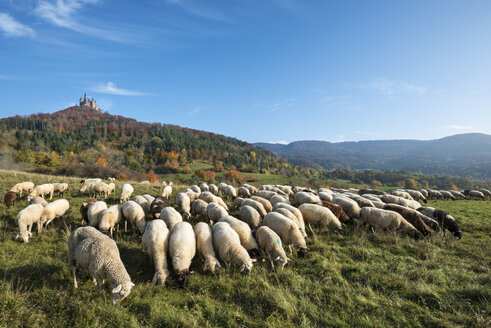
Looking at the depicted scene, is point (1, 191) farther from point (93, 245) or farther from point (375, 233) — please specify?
point (375, 233)

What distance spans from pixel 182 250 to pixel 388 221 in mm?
9842

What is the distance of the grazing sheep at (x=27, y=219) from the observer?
25.0 ft

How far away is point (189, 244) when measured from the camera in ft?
21.4

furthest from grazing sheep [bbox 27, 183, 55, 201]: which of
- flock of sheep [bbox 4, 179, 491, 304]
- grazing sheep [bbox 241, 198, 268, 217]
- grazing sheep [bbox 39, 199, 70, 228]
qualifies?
grazing sheep [bbox 241, 198, 268, 217]

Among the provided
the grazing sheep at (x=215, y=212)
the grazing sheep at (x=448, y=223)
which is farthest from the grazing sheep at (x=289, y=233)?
the grazing sheep at (x=448, y=223)

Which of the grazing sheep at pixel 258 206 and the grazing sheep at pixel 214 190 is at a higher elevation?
the grazing sheep at pixel 258 206

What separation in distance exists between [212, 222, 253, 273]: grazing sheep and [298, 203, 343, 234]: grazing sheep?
14.8ft

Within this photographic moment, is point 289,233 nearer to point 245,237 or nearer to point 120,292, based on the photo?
point 245,237

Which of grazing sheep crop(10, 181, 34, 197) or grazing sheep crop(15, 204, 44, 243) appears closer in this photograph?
grazing sheep crop(15, 204, 44, 243)

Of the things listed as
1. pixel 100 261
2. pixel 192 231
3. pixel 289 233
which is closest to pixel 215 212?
pixel 192 231

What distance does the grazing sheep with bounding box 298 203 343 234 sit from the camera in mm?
9764

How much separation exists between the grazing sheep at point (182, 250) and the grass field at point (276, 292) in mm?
307

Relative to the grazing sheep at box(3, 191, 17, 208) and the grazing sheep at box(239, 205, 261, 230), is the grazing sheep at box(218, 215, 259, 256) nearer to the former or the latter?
the grazing sheep at box(239, 205, 261, 230)

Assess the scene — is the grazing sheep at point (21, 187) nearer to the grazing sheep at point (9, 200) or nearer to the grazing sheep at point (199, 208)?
the grazing sheep at point (9, 200)
